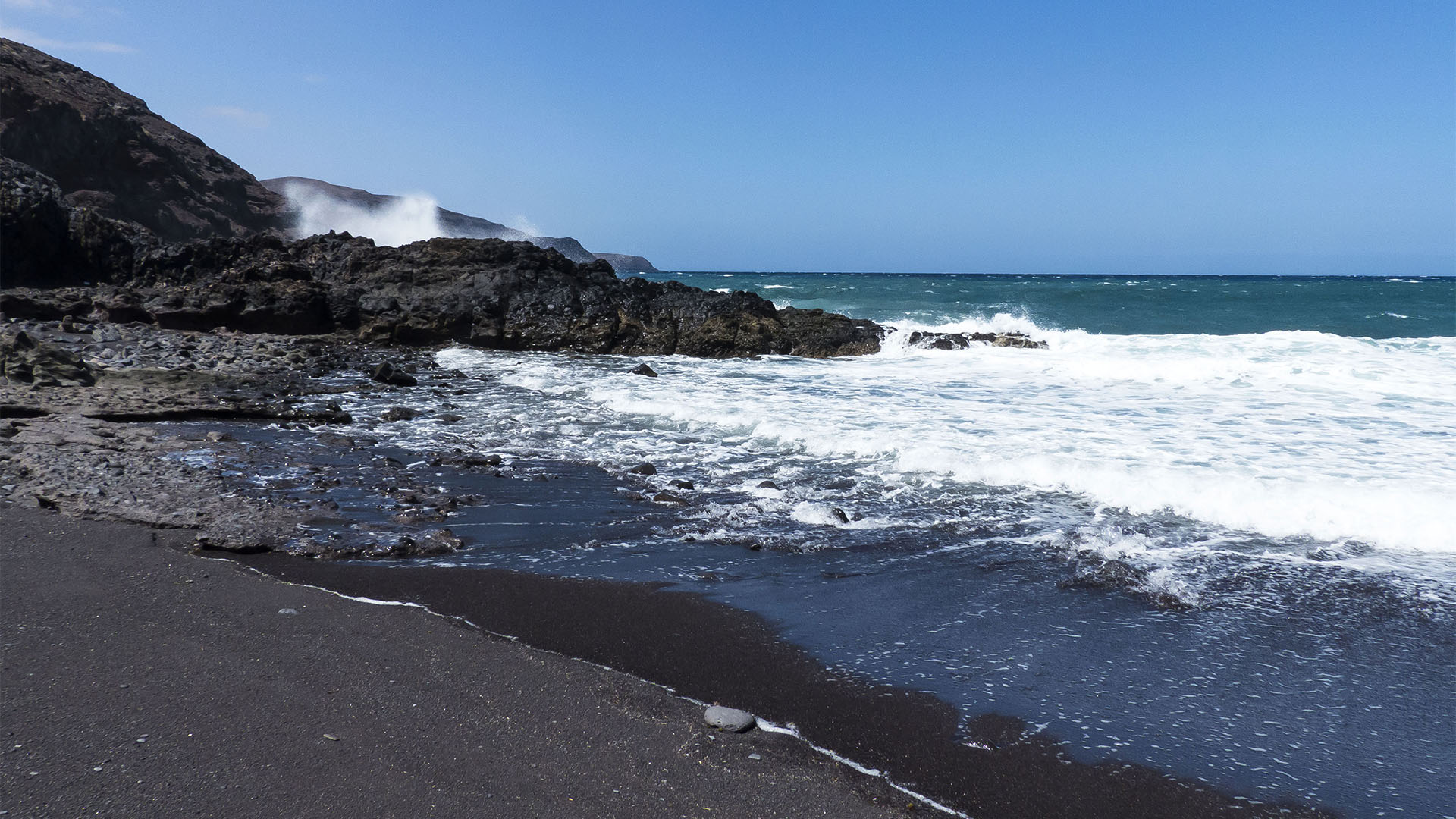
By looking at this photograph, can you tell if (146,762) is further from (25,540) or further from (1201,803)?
(1201,803)

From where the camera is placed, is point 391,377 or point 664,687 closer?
point 664,687

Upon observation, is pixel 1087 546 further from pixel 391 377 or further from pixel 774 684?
pixel 391 377

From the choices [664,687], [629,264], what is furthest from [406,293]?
[629,264]

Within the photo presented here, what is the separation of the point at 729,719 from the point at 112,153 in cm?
4149

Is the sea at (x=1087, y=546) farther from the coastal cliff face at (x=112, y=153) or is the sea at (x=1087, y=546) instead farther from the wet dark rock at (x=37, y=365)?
the coastal cliff face at (x=112, y=153)

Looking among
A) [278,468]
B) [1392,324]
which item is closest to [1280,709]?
[278,468]

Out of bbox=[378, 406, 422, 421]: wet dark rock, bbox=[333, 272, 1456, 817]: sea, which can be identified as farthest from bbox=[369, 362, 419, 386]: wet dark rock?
bbox=[378, 406, 422, 421]: wet dark rock

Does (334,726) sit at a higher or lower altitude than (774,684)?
higher

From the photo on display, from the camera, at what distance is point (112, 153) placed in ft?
112

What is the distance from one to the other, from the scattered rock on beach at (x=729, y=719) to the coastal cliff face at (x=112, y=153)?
3429cm

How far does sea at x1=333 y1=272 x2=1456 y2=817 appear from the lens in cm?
326

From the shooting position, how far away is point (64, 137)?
31406 mm

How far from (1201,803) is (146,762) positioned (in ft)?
10.8

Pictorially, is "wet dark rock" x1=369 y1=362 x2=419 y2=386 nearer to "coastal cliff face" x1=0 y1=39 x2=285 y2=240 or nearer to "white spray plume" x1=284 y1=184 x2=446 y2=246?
"coastal cliff face" x1=0 y1=39 x2=285 y2=240
